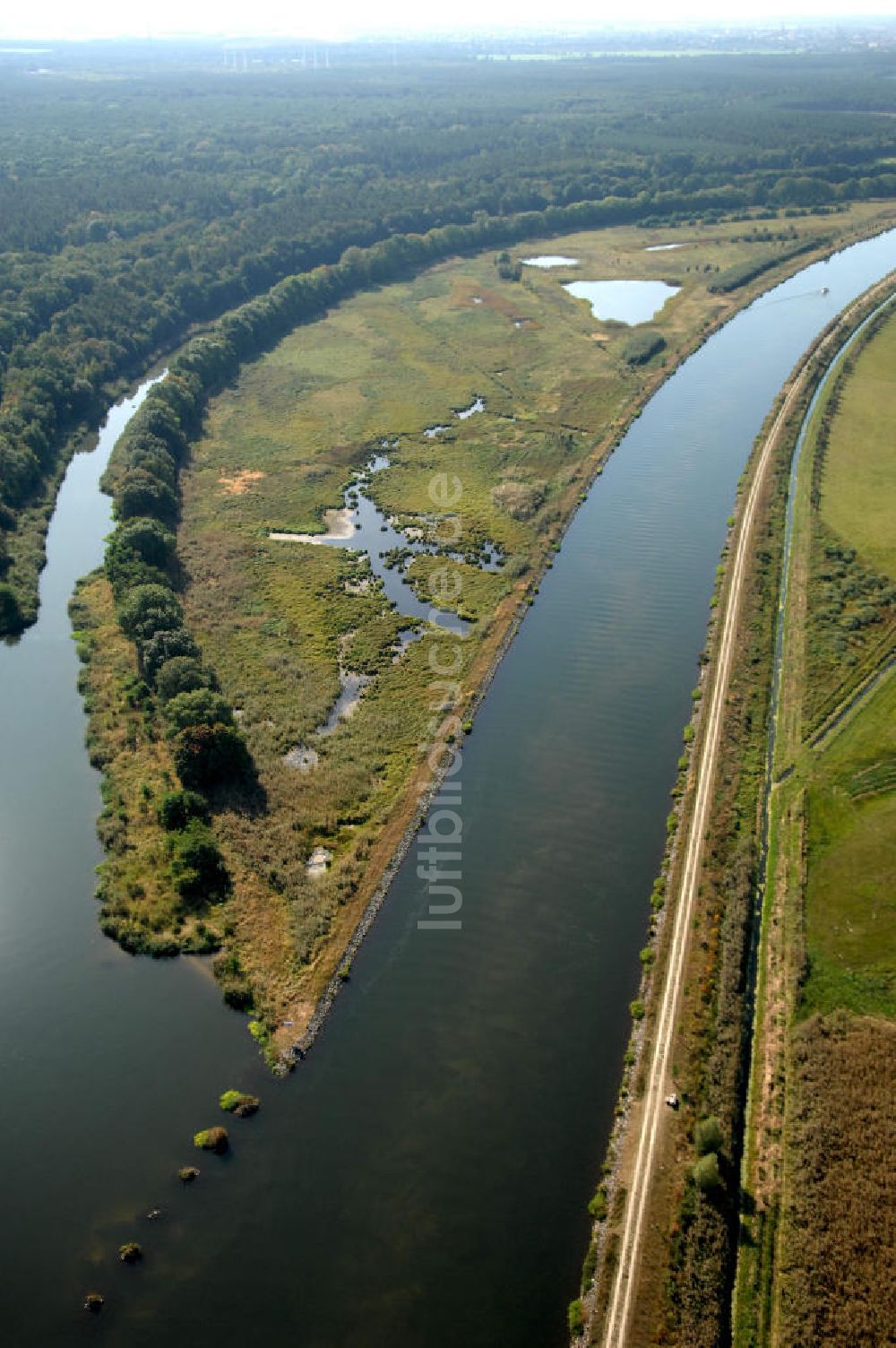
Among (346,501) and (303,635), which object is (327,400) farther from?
(303,635)

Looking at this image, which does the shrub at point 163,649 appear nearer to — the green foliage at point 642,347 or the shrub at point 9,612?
the shrub at point 9,612

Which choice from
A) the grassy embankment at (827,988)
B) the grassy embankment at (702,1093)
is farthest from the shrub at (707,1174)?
the grassy embankment at (827,988)

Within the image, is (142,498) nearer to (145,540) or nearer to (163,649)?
(145,540)

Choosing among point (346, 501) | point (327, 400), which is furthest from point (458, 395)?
point (346, 501)

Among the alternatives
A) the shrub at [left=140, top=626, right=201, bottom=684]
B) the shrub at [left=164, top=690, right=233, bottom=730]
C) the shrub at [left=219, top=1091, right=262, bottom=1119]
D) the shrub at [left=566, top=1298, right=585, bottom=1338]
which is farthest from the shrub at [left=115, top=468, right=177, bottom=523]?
the shrub at [left=566, top=1298, right=585, bottom=1338]

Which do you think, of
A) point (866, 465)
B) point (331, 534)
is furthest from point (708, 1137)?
point (866, 465)

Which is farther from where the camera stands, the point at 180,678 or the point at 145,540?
the point at 145,540
